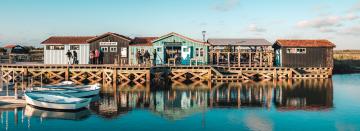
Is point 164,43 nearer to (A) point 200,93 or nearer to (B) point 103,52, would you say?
(B) point 103,52

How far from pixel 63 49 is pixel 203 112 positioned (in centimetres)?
2970

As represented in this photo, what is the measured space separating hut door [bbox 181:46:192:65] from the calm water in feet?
42.0

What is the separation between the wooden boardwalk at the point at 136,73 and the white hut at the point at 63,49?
3474 millimetres

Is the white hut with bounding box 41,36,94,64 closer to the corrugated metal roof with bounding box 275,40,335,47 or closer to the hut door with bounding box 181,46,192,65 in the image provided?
the hut door with bounding box 181,46,192,65

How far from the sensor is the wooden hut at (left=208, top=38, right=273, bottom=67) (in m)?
46.3

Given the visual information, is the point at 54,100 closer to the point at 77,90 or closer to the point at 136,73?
the point at 77,90

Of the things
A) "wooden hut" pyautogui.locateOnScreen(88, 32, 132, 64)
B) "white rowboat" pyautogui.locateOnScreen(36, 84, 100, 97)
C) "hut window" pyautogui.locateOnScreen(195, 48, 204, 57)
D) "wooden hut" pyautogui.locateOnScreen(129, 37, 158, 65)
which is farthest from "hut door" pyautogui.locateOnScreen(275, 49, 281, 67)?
"white rowboat" pyautogui.locateOnScreen(36, 84, 100, 97)

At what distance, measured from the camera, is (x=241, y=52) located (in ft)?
152

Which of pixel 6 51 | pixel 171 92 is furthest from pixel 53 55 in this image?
pixel 6 51

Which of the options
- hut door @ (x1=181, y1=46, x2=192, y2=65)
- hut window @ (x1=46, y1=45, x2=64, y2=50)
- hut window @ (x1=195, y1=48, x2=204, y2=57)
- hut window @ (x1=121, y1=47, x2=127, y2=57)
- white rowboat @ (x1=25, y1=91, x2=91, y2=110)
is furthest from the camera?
hut window @ (x1=46, y1=45, x2=64, y2=50)

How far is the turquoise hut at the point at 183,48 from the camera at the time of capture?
46031mm

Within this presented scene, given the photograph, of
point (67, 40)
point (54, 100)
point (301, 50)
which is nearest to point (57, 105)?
point (54, 100)

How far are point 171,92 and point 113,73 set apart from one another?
9.94m

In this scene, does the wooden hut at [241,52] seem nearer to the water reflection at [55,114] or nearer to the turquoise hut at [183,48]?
Answer: the turquoise hut at [183,48]
